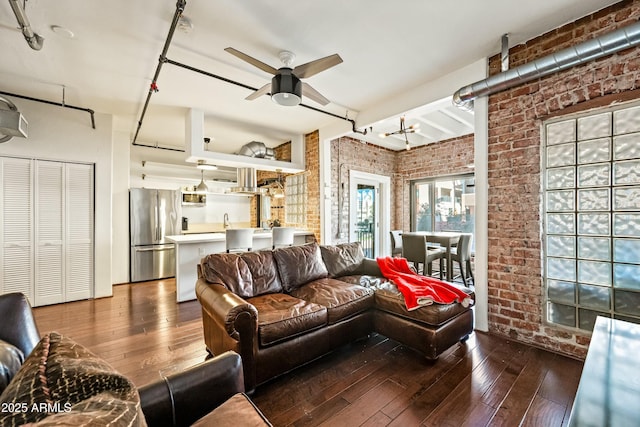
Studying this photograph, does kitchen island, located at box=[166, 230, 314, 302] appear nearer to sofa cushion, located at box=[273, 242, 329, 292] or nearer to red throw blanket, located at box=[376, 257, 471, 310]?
sofa cushion, located at box=[273, 242, 329, 292]

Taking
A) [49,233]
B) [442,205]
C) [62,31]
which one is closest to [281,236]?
[49,233]

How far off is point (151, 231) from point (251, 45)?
14.2ft

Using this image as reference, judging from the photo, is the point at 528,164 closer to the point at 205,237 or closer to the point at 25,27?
the point at 205,237

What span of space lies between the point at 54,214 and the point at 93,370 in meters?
4.63

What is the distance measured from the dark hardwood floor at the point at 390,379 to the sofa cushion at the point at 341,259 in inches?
33.4

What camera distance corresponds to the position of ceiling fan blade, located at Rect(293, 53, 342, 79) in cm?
219

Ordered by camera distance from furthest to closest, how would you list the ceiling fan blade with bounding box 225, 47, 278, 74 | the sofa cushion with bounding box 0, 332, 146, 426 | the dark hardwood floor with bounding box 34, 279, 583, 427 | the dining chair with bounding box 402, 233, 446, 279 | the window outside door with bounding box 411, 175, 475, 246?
1. the window outside door with bounding box 411, 175, 475, 246
2. the dining chair with bounding box 402, 233, 446, 279
3. the ceiling fan blade with bounding box 225, 47, 278, 74
4. the dark hardwood floor with bounding box 34, 279, 583, 427
5. the sofa cushion with bounding box 0, 332, 146, 426

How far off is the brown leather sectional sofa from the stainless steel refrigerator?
11.5 ft

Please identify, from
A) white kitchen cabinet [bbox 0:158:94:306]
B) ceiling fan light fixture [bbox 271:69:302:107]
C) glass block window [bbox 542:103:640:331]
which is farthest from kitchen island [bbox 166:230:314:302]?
glass block window [bbox 542:103:640:331]

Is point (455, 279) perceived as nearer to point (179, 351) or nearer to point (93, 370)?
point (179, 351)

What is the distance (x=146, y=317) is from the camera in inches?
134

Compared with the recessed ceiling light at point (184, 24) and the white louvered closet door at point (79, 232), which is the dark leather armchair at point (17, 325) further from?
the white louvered closet door at point (79, 232)

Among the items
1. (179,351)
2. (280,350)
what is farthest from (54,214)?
(280,350)

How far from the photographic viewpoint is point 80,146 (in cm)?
410
